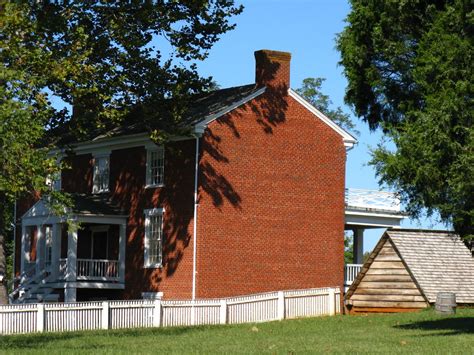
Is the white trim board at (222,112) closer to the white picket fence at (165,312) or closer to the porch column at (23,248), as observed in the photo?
the white picket fence at (165,312)

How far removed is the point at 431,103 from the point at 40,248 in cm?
2238

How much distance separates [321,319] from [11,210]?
94.4ft

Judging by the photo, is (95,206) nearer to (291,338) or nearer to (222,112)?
(222,112)

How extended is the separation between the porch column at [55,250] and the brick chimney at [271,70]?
A: 10.2 m

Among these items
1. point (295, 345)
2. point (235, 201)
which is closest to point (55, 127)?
point (235, 201)

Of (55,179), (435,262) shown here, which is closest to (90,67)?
(55,179)

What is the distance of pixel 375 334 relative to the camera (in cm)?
3412

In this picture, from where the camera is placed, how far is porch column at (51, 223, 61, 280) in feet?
158

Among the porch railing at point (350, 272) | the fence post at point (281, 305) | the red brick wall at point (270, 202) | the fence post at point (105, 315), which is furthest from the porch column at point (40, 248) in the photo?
the porch railing at point (350, 272)

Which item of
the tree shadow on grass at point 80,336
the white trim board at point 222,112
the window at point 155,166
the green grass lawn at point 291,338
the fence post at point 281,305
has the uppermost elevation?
the white trim board at point 222,112

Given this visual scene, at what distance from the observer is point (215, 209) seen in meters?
45.4

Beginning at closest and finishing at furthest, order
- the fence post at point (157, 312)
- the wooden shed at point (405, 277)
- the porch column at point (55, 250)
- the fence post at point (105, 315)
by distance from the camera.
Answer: the fence post at point (105, 315) < the fence post at point (157, 312) < the wooden shed at point (405, 277) < the porch column at point (55, 250)

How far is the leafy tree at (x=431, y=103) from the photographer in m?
32.2

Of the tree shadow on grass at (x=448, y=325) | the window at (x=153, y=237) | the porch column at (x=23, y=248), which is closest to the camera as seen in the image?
the tree shadow on grass at (x=448, y=325)
